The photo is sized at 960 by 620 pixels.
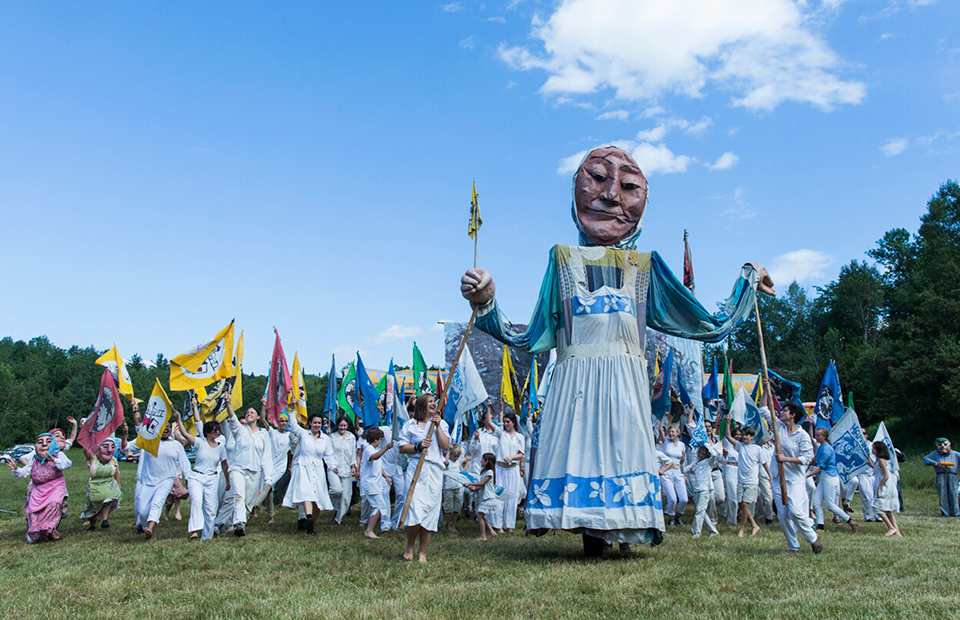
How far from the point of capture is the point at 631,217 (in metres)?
7.48

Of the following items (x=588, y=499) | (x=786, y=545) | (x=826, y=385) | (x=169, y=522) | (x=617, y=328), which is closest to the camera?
(x=588, y=499)

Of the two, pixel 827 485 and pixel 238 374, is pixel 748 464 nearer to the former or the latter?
pixel 827 485

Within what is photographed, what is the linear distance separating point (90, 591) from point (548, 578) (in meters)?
3.87

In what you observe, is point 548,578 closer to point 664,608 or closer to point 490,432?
point 664,608

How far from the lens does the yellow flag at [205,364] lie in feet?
33.0

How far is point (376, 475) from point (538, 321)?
4.68 metres

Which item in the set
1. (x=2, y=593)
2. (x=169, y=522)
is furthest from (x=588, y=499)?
(x=169, y=522)

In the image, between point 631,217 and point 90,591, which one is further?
point 631,217

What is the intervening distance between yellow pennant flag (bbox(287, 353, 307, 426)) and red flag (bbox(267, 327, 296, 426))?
0.44 meters

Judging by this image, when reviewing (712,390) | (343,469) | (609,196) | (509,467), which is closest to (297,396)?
(343,469)

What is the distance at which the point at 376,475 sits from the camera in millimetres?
10711

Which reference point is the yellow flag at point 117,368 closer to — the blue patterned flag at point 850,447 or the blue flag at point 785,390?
the blue patterned flag at point 850,447

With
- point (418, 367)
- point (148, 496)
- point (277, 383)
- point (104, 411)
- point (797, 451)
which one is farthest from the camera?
point (418, 367)

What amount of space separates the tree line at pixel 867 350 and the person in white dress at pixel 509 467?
12.8 m
